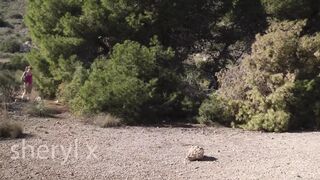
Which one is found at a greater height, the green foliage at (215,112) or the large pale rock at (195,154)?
the green foliage at (215,112)

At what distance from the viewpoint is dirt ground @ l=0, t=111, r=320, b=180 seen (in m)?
10.9

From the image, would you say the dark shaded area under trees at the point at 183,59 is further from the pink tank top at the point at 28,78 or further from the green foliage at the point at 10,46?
A: the green foliage at the point at 10,46

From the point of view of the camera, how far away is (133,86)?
1723cm

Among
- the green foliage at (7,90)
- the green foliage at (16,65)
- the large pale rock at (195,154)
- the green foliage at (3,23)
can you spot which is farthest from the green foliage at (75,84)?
the green foliage at (3,23)

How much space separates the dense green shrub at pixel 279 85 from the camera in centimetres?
1664

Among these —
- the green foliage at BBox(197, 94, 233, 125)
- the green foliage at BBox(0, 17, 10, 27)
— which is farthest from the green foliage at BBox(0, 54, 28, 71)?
the green foliage at BBox(0, 17, 10, 27)

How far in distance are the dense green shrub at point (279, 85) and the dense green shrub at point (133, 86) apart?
189 centimetres

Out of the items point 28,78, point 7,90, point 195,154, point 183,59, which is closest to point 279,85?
point 183,59

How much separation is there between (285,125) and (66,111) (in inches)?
297

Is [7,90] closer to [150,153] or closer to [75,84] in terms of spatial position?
[75,84]

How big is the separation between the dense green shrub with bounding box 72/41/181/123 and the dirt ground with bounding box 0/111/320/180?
45.3 inches

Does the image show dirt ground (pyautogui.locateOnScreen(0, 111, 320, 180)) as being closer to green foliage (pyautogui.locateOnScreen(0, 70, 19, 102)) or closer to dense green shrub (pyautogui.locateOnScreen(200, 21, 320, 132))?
dense green shrub (pyautogui.locateOnScreen(200, 21, 320, 132))

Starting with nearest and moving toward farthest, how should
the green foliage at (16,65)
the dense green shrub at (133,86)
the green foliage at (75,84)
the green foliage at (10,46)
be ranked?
the dense green shrub at (133,86), the green foliage at (75,84), the green foliage at (16,65), the green foliage at (10,46)

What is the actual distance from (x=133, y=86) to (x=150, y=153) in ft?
15.5
